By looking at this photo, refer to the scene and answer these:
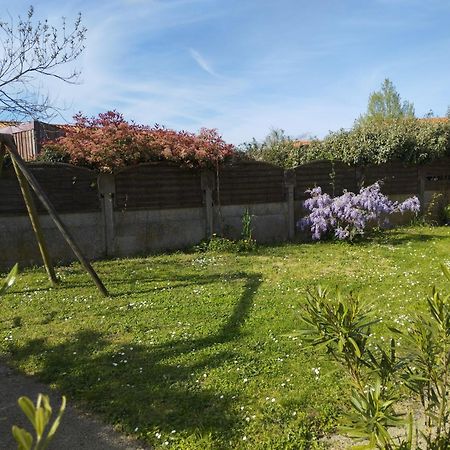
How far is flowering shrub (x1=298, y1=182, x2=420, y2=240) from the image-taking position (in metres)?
11.1

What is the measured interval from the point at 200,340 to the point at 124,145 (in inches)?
242

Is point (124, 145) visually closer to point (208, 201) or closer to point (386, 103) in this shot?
point (208, 201)

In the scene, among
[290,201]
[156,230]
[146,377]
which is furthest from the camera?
[290,201]

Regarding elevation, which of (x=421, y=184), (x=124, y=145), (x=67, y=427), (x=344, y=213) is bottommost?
→ (x=67, y=427)

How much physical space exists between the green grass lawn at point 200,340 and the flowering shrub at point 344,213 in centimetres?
146

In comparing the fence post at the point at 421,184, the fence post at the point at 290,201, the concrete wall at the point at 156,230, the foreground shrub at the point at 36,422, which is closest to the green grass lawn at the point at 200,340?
the concrete wall at the point at 156,230

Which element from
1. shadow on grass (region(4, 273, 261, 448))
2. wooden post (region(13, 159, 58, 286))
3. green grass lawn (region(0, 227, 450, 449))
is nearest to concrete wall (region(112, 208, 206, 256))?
green grass lawn (region(0, 227, 450, 449))

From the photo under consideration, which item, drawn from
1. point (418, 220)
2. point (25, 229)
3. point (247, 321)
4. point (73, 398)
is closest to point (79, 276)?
point (25, 229)

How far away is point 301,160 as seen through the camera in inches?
544

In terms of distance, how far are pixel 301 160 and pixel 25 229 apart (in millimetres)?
7402

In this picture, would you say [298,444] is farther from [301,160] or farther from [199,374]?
[301,160]

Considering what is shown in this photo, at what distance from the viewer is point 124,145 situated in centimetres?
1044

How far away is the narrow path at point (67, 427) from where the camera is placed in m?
3.49

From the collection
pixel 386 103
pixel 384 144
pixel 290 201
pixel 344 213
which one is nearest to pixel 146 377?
pixel 344 213
